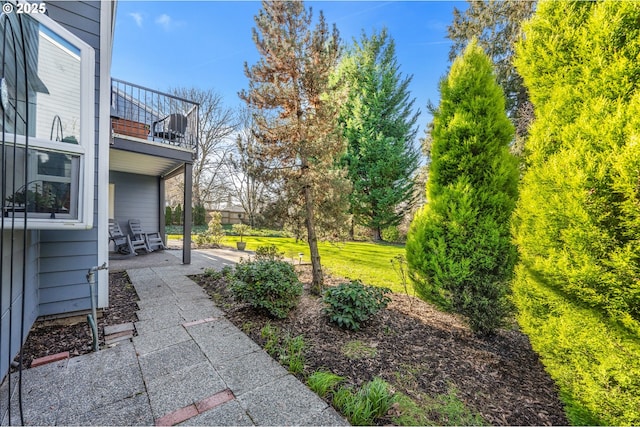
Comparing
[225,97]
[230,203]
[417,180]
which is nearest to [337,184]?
[417,180]

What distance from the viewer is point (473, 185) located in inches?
116

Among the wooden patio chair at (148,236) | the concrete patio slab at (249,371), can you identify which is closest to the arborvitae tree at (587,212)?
the concrete patio slab at (249,371)

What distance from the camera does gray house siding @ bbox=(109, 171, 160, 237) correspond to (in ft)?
25.6

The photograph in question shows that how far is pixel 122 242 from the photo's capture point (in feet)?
23.7

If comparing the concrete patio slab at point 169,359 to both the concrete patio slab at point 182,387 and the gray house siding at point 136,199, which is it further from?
the gray house siding at point 136,199

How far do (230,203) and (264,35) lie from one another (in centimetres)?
2074

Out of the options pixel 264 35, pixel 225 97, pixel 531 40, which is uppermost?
pixel 225 97

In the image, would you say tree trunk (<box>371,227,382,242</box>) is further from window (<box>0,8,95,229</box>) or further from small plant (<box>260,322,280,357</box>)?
window (<box>0,8,95,229</box>)

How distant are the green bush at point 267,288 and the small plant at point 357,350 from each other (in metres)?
0.93

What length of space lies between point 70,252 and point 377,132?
1374 centimetres

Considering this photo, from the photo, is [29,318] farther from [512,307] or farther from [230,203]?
[230,203]

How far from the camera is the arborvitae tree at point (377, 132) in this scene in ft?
46.2

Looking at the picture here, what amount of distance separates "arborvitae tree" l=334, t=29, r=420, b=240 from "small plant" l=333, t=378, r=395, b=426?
40.7ft

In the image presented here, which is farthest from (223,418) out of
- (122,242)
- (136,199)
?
(136,199)
